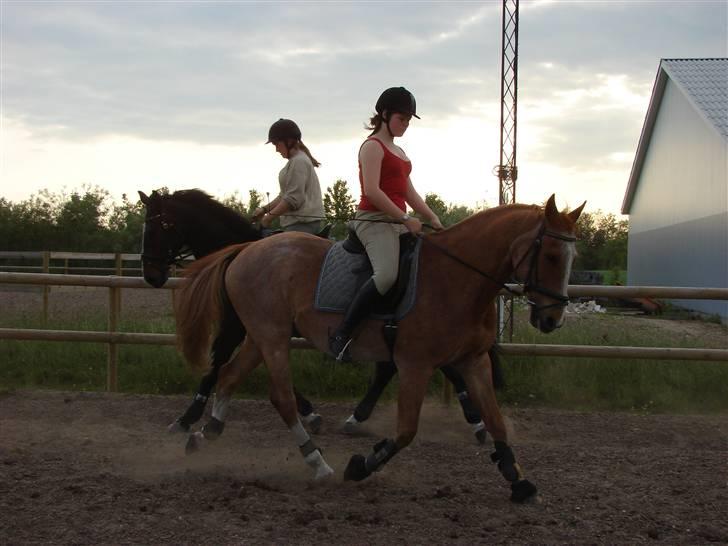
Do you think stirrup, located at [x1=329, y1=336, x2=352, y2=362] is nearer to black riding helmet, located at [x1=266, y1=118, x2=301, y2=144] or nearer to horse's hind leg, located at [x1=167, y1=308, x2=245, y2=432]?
horse's hind leg, located at [x1=167, y1=308, x2=245, y2=432]

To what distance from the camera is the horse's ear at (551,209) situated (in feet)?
13.9

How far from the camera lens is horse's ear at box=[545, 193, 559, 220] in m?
4.23

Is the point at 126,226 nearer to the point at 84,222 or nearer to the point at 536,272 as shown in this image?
the point at 84,222

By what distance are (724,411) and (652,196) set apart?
21277 mm

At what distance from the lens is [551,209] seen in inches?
168

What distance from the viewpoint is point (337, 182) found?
37.6 meters

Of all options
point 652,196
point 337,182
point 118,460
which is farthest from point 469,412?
point 337,182

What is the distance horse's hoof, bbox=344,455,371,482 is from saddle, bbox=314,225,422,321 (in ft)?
2.91

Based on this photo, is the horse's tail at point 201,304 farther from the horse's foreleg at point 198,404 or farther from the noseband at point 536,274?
the noseband at point 536,274

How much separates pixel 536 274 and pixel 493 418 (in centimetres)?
97

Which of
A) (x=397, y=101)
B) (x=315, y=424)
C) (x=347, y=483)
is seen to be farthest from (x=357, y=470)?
(x=397, y=101)

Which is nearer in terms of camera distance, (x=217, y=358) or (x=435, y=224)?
(x=435, y=224)

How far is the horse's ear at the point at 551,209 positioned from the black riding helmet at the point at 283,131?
2.96 meters

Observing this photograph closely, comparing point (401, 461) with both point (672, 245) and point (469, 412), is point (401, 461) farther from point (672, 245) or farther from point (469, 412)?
point (672, 245)
